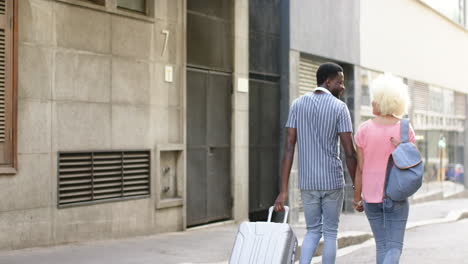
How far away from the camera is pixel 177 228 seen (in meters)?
11.3

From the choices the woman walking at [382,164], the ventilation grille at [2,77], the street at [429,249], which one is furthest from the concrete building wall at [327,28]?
the woman walking at [382,164]

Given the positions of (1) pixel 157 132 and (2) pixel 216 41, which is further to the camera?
(2) pixel 216 41

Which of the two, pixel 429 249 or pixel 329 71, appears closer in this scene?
pixel 329 71

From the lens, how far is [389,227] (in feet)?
19.5

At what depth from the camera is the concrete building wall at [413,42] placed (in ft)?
59.6

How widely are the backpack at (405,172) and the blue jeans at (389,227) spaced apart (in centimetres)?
14

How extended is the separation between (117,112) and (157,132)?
970mm

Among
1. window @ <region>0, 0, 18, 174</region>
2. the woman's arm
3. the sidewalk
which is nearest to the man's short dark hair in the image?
the woman's arm

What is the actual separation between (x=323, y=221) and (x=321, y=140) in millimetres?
666

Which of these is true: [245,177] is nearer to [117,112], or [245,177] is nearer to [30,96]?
[117,112]

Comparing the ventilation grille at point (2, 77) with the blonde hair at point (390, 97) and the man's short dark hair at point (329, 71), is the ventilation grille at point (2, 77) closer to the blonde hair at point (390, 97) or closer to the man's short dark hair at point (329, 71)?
the man's short dark hair at point (329, 71)

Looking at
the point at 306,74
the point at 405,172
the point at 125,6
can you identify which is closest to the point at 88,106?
the point at 125,6

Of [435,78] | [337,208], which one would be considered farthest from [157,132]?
[435,78]

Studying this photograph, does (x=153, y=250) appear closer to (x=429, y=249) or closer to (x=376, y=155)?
(x=429, y=249)
